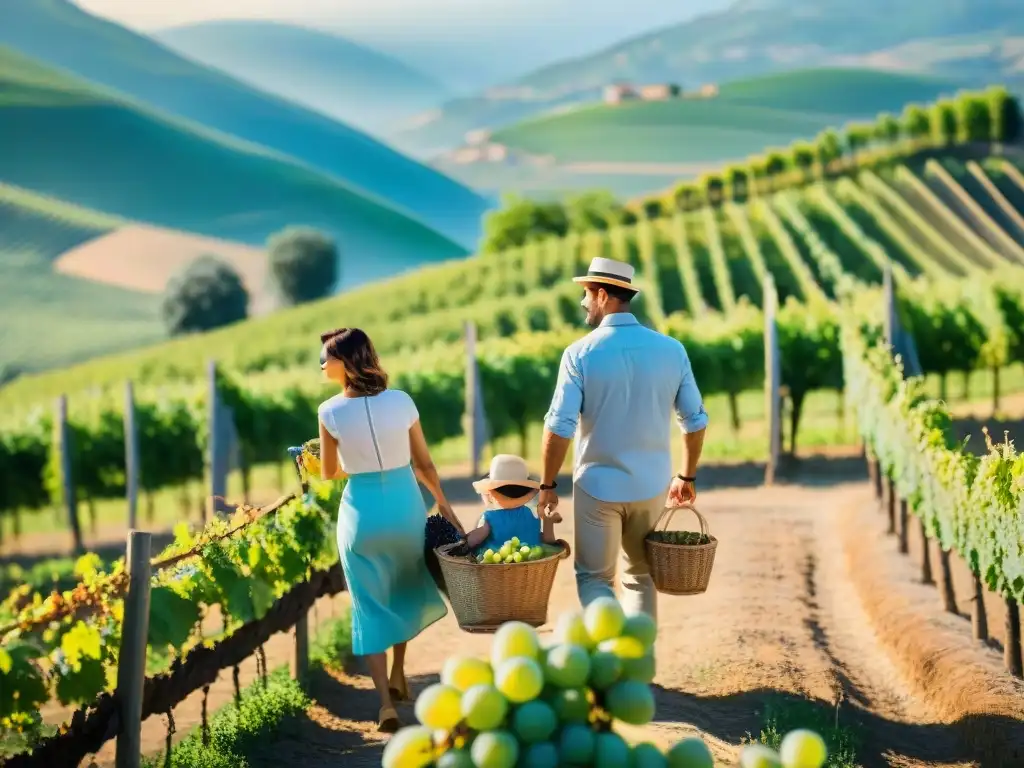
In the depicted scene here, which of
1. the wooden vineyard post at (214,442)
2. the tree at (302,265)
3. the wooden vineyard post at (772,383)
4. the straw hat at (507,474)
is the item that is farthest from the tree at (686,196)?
the straw hat at (507,474)

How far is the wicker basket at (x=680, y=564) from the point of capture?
4.48 meters

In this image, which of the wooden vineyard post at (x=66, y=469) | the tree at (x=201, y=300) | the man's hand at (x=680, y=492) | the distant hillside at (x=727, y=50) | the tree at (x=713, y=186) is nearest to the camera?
the man's hand at (x=680, y=492)

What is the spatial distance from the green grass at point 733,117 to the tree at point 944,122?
168ft

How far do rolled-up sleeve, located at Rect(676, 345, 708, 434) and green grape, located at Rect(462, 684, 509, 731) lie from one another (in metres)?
1.84

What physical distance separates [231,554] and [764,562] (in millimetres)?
4295

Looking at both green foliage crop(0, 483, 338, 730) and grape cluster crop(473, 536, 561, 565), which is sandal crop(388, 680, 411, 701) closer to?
green foliage crop(0, 483, 338, 730)

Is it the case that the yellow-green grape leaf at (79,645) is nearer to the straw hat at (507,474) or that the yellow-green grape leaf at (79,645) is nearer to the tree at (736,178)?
the straw hat at (507,474)

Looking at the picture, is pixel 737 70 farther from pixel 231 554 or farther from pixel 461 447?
pixel 231 554

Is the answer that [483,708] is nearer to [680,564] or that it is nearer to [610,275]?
[680,564]

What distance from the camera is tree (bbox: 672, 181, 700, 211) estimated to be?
4775cm

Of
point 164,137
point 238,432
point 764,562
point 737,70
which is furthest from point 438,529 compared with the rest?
point 737,70

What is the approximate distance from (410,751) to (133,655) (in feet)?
5.43

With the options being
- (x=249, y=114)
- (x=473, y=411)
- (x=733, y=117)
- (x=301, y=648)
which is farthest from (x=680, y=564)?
(x=249, y=114)

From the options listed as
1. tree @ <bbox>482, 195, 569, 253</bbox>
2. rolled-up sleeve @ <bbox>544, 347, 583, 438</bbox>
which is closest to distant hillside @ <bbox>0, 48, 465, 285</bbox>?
tree @ <bbox>482, 195, 569, 253</bbox>
